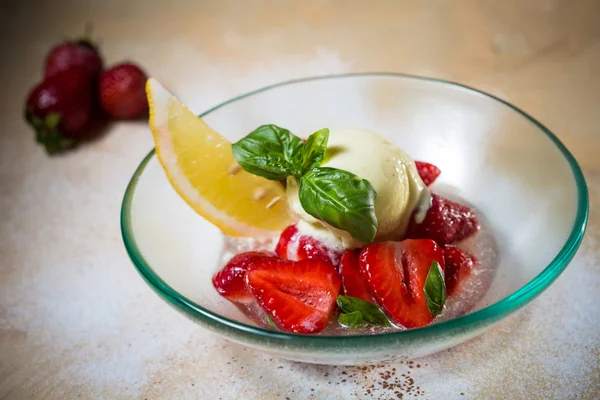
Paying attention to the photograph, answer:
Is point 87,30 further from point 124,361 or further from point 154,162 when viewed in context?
point 124,361

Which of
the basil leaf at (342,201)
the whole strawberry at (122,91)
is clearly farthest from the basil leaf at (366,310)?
the whole strawberry at (122,91)

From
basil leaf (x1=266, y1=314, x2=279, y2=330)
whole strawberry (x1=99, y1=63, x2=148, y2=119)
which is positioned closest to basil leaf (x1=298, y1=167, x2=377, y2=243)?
basil leaf (x1=266, y1=314, x2=279, y2=330)

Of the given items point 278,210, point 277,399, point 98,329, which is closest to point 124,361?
point 98,329

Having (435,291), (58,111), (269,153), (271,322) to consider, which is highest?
(269,153)

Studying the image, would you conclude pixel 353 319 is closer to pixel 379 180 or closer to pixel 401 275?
pixel 401 275

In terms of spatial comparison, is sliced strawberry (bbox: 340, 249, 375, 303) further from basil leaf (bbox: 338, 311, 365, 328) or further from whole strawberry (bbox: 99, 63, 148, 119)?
whole strawberry (bbox: 99, 63, 148, 119)

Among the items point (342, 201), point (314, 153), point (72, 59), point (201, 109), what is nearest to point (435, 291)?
point (342, 201)

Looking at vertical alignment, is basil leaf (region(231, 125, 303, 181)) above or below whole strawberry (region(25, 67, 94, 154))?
above
